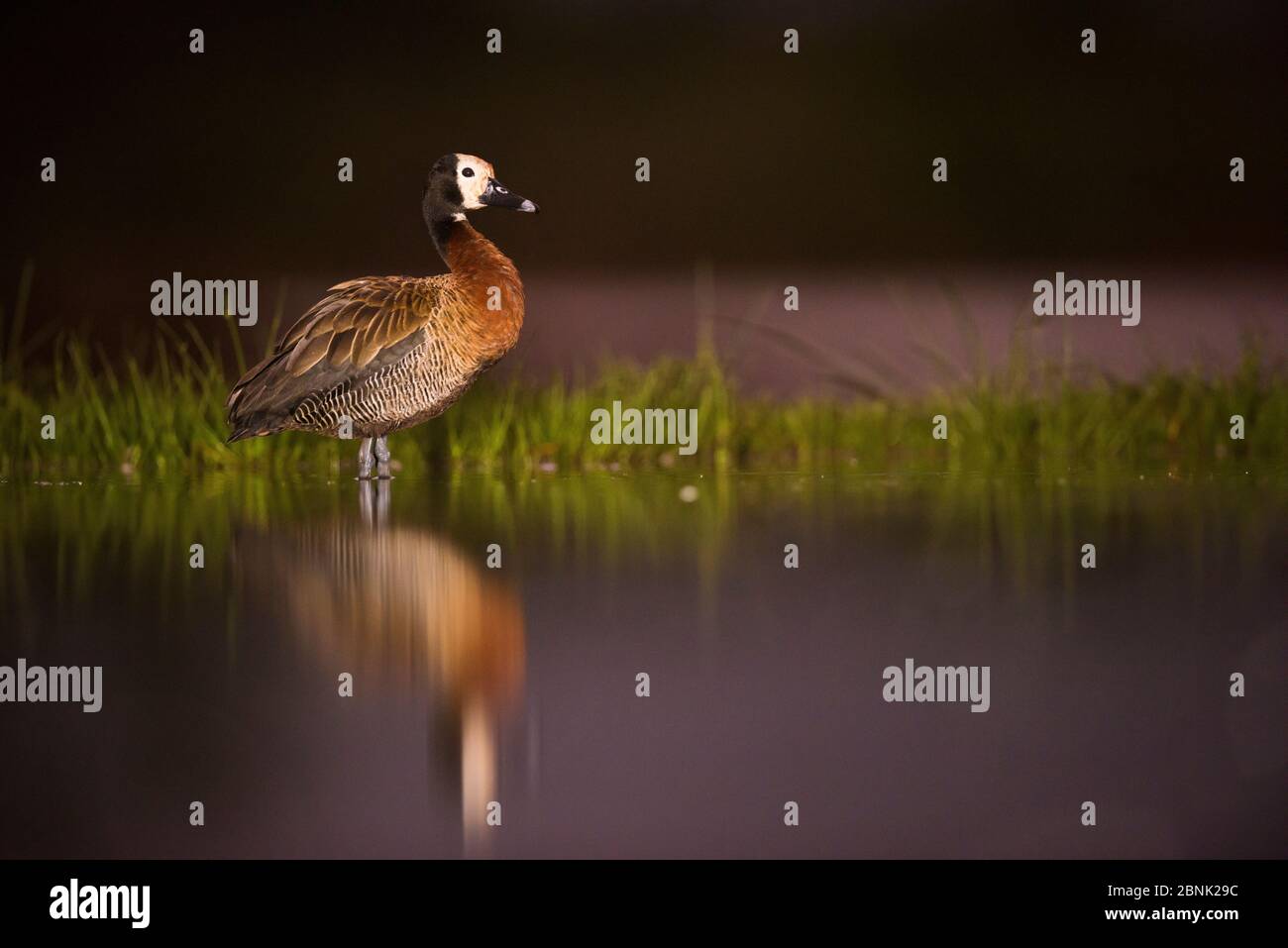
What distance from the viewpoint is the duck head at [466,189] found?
5148mm

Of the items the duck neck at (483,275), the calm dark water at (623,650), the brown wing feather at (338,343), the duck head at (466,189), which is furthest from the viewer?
the duck head at (466,189)

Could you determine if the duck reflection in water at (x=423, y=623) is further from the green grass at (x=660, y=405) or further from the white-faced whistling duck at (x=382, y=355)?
the green grass at (x=660, y=405)

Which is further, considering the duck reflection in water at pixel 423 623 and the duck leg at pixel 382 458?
the duck leg at pixel 382 458

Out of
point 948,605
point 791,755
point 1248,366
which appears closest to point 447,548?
point 948,605

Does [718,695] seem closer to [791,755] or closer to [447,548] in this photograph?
[791,755]

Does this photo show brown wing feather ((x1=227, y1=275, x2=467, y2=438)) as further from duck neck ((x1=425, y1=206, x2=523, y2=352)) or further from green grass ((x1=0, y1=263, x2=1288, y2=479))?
green grass ((x1=0, y1=263, x2=1288, y2=479))

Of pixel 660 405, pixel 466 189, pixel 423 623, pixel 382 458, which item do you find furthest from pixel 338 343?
pixel 423 623

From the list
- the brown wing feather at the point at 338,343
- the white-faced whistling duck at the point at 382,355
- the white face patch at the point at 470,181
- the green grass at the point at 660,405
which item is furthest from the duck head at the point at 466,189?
the green grass at the point at 660,405

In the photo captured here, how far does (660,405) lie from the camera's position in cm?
588

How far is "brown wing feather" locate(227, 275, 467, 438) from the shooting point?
15.6 ft

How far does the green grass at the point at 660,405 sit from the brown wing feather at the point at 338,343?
2.01ft

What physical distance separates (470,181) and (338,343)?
808 mm

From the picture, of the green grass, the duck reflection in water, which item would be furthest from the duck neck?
the duck reflection in water

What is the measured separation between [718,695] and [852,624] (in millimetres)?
554
